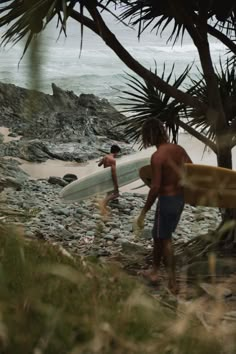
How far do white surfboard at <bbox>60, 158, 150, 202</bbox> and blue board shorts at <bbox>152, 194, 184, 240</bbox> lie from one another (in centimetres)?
486

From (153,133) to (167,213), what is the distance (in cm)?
66

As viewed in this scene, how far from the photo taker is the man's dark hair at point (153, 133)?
5.34 m

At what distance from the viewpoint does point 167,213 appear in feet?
18.3

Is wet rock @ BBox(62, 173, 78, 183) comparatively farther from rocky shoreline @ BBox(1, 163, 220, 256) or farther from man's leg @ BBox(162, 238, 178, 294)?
man's leg @ BBox(162, 238, 178, 294)

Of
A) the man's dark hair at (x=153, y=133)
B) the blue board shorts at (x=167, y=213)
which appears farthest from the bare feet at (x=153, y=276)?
the man's dark hair at (x=153, y=133)

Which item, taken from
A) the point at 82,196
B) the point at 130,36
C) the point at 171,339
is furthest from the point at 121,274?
the point at 130,36

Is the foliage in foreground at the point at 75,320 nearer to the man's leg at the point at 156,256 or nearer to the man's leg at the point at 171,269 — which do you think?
the man's leg at the point at 171,269

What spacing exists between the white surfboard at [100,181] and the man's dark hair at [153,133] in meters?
5.16

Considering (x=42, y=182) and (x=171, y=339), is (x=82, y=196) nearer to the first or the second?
(x=42, y=182)

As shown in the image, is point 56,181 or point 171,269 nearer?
point 171,269

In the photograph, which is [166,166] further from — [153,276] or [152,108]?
[152,108]

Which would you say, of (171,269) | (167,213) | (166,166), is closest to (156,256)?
(167,213)

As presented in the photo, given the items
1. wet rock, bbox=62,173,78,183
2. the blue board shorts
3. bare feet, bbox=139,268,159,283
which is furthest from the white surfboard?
wet rock, bbox=62,173,78,183

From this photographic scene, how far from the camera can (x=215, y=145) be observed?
25.5ft
